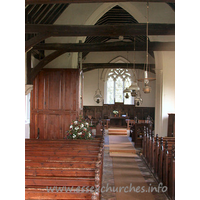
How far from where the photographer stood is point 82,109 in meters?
9.45

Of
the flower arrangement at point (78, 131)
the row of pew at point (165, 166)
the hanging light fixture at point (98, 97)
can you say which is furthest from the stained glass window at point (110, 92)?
the row of pew at point (165, 166)

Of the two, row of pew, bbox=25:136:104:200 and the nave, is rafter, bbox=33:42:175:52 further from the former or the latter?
row of pew, bbox=25:136:104:200

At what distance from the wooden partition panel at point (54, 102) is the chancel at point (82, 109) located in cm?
3

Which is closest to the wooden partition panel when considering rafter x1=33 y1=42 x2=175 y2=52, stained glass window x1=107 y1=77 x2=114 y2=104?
rafter x1=33 y1=42 x2=175 y2=52

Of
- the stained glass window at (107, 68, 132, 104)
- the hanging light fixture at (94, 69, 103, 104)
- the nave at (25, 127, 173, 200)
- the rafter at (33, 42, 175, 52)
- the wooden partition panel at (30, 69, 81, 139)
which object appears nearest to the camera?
the nave at (25, 127, 173, 200)

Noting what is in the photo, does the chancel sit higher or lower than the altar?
higher

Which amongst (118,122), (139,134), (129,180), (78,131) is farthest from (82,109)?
(118,122)

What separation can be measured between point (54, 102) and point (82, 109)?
6.09 ft

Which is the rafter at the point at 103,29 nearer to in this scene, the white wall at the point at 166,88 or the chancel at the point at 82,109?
the chancel at the point at 82,109

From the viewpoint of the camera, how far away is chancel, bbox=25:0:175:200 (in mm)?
2578

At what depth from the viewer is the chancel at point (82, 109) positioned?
2578mm

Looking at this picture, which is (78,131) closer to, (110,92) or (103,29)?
(103,29)

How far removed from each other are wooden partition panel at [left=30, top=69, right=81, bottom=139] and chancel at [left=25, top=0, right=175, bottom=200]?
0.03 m
